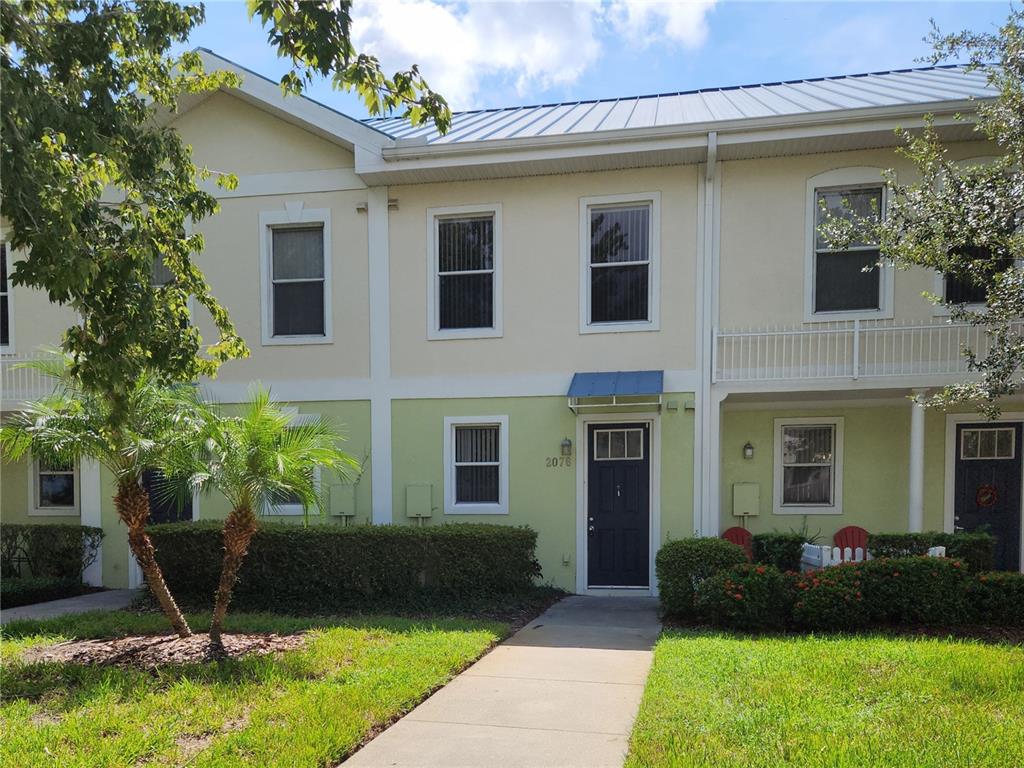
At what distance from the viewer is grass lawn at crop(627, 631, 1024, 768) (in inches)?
159

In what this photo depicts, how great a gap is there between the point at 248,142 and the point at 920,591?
1102 cm

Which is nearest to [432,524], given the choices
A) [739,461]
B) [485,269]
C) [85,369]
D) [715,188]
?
[485,269]

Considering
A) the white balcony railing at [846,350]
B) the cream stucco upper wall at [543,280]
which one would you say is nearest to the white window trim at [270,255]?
the cream stucco upper wall at [543,280]

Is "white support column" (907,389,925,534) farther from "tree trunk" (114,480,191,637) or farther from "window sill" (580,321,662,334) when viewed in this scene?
"tree trunk" (114,480,191,637)

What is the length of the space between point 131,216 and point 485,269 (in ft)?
17.9

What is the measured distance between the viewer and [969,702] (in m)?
4.82

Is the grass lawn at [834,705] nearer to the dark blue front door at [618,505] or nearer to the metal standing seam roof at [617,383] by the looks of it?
the dark blue front door at [618,505]

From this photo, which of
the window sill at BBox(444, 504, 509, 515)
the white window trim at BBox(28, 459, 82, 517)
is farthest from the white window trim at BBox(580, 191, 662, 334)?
the white window trim at BBox(28, 459, 82, 517)

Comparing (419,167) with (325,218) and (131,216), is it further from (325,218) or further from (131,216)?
(131,216)

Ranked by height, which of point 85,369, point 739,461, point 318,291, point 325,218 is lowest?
point 739,461

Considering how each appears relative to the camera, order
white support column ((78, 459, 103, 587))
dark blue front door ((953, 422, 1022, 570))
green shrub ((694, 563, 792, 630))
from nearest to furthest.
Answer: green shrub ((694, 563, 792, 630)), dark blue front door ((953, 422, 1022, 570)), white support column ((78, 459, 103, 587))

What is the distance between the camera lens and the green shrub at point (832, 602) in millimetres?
7121

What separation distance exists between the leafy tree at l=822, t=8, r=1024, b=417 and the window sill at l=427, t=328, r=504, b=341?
5.08 m

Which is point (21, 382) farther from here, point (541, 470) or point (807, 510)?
point (807, 510)
